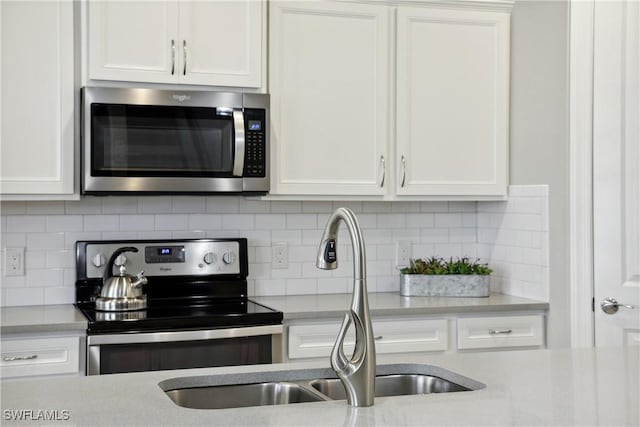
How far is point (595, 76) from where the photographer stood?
11.0 feet

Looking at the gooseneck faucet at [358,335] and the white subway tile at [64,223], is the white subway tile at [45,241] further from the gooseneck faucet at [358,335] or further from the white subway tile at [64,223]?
the gooseneck faucet at [358,335]

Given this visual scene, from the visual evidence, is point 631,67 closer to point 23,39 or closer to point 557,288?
point 557,288

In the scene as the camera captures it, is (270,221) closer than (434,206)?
Yes

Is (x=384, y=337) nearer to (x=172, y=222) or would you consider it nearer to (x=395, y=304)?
(x=395, y=304)

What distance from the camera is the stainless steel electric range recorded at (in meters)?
2.97

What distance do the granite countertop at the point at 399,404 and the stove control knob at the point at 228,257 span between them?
5.23 ft

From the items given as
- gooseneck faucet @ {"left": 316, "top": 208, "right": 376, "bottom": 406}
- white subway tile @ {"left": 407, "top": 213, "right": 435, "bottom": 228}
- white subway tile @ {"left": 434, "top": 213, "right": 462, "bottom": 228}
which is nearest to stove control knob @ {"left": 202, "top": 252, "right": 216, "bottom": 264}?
white subway tile @ {"left": 407, "top": 213, "right": 435, "bottom": 228}

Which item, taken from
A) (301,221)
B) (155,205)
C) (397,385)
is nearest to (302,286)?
(301,221)

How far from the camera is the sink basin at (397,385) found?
2.03m

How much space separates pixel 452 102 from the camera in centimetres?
376

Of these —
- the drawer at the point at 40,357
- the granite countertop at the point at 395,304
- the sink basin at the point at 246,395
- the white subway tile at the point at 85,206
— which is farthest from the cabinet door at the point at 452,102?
the sink basin at the point at 246,395

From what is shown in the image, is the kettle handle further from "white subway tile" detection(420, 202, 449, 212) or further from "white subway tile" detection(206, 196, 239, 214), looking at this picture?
"white subway tile" detection(420, 202, 449, 212)

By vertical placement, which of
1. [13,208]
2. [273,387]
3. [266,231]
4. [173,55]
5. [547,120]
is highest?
[173,55]

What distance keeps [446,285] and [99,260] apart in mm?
1510
